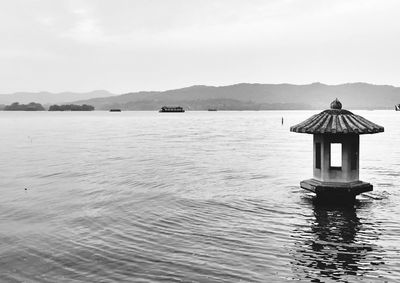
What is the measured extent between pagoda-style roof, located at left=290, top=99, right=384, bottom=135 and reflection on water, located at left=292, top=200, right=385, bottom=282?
3863 millimetres

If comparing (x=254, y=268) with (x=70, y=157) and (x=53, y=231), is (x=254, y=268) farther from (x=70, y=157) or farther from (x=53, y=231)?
(x=70, y=157)

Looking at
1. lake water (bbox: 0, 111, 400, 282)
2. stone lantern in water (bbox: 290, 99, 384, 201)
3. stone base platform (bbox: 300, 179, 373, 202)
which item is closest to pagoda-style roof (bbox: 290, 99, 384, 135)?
stone lantern in water (bbox: 290, 99, 384, 201)

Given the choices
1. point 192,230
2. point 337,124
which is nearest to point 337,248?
point 192,230

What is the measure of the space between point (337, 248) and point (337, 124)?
6724 mm

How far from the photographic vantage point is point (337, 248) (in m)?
15.0

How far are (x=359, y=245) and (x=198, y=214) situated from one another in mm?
7652

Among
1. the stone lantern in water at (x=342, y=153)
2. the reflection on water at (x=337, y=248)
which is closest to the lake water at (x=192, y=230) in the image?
the reflection on water at (x=337, y=248)

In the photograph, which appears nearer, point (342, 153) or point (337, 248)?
point (337, 248)

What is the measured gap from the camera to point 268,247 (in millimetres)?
15062

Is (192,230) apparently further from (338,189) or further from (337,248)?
(338,189)

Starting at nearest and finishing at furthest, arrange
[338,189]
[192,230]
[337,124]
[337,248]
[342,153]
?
[337,248]
[192,230]
[337,124]
[338,189]
[342,153]

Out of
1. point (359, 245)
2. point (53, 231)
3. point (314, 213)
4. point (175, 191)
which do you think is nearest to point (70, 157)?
point (175, 191)

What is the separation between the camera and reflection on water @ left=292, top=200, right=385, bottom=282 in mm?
12820

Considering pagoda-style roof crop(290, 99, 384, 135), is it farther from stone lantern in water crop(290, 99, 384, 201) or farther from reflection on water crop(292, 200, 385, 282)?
reflection on water crop(292, 200, 385, 282)
